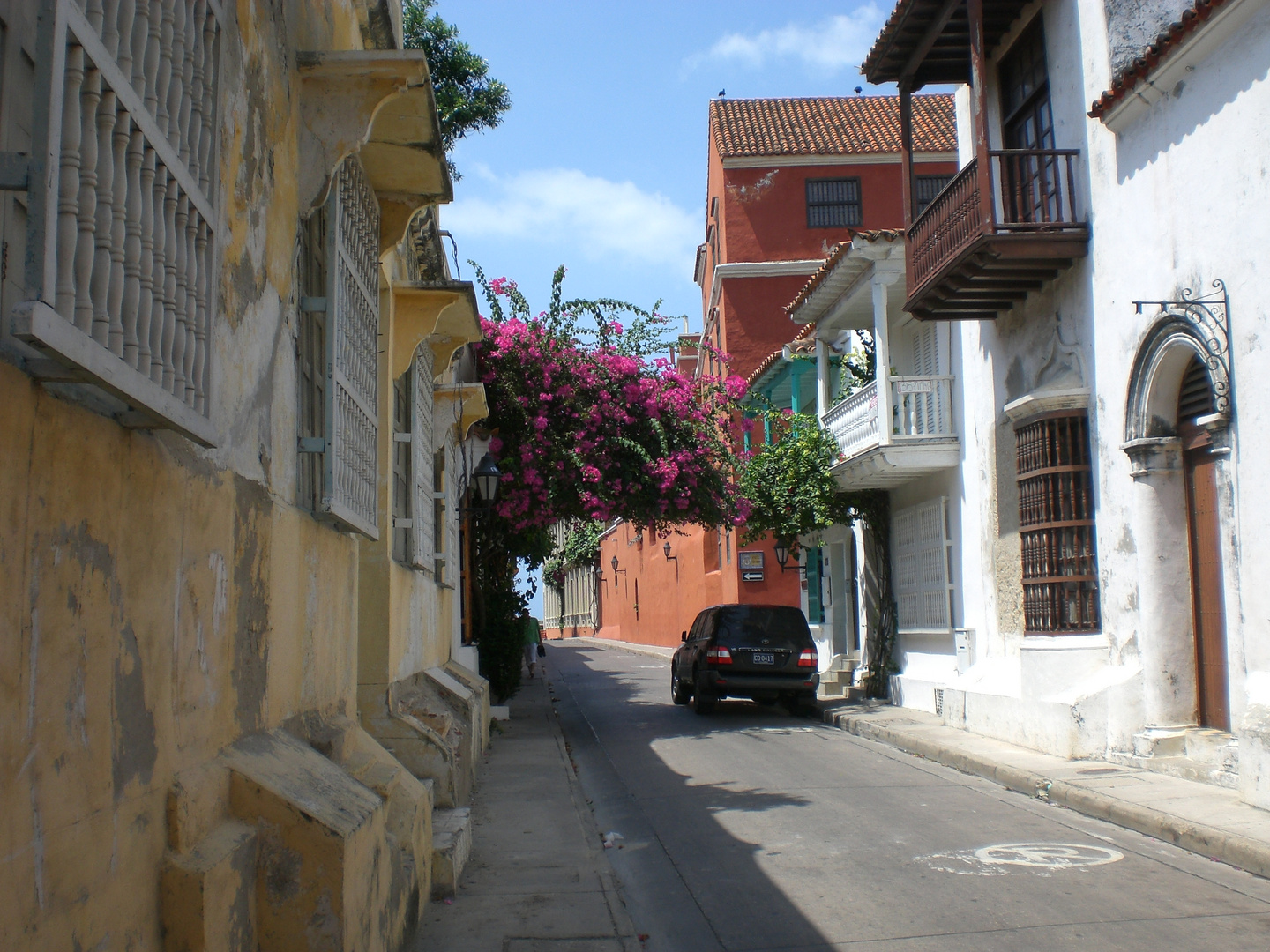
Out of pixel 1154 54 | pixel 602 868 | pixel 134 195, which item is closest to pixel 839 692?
pixel 1154 54

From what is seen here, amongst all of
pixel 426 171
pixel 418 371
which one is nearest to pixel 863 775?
pixel 418 371

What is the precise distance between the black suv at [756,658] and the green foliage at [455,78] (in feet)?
30.9

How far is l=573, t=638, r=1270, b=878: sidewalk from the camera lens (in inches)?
289

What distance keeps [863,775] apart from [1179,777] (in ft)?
9.32

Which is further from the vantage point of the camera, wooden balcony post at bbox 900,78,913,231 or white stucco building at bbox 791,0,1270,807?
wooden balcony post at bbox 900,78,913,231

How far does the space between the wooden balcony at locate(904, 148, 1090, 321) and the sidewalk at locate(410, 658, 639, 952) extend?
6.70 m

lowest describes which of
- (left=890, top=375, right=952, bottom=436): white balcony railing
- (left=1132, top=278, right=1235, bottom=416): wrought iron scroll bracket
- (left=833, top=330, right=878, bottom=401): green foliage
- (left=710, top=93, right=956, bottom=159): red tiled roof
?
(left=1132, top=278, right=1235, bottom=416): wrought iron scroll bracket

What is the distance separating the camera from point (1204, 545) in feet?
33.4

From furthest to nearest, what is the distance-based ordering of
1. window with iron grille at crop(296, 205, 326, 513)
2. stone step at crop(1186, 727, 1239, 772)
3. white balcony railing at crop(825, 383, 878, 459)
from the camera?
white balcony railing at crop(825, 383, 878, 459) < stone step at crop(1186, 727, 1239, 772) < window with iron grille at crop(296, 205, 326, 513)

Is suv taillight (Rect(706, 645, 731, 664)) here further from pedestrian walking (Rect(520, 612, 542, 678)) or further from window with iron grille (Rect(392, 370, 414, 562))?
window with iron grille (Rect(392, 370, 414, 562))

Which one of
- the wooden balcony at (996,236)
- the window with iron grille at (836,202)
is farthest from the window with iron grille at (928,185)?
the wooden balcony at (996,236)

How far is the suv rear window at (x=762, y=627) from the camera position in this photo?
17.6m

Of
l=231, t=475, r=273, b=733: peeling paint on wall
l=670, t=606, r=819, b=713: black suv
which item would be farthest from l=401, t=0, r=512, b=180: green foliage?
l=231, t=475, r=273, b=733: peeling paint on wall

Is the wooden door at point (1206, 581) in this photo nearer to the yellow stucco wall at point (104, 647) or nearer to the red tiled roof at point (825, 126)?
the yellow stucco wall at point (104, 647)
